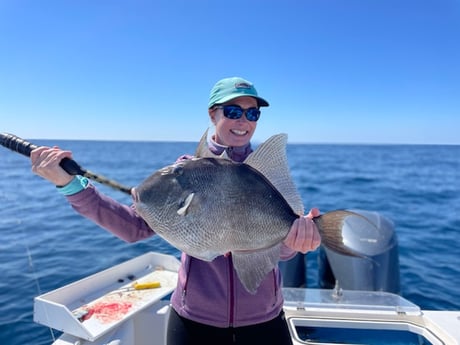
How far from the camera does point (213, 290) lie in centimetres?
Answer: 212

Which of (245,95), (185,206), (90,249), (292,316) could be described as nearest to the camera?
(185,206)

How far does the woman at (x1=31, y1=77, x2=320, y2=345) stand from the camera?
2025mm

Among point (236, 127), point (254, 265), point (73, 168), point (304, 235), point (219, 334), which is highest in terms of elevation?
point (236, 127)

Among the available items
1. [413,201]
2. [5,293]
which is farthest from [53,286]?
[413,201]

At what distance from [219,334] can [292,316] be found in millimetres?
1768

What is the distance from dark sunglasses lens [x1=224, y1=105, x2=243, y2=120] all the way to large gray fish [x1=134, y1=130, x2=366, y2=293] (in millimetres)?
426

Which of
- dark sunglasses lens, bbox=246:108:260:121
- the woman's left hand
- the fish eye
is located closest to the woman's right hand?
the fish eye

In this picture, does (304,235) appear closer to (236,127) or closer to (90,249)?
(236,127)

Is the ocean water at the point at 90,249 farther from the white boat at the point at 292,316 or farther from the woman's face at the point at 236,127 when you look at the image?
the woman's face at the point at 236,127

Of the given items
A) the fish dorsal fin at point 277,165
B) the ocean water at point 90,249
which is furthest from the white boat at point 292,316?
the fish dorsal fin at point 277,165

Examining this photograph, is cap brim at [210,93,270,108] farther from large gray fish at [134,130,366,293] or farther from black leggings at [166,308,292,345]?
black leggings at [166,308,292,345]

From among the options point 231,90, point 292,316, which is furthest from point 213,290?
point 292,316

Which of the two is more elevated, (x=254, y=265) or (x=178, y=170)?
(x=178, y=170)

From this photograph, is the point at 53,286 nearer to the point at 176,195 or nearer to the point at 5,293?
the point at 5,293
